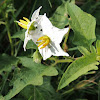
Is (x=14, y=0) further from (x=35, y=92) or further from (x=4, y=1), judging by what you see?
(x=35, y=92)

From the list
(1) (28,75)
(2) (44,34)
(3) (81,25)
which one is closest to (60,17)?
(3) (81,25)

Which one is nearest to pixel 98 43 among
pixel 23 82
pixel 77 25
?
pixel 77 25

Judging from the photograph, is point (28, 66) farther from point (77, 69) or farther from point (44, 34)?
point (77, 69)

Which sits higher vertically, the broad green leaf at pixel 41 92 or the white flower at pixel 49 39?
the white flower at pixel 49 39

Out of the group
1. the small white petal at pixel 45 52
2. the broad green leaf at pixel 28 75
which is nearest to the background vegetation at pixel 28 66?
the broad green leaf at pixel 28 75

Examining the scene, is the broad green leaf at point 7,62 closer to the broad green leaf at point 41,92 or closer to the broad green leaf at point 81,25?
the broad green leaf at point 41,92

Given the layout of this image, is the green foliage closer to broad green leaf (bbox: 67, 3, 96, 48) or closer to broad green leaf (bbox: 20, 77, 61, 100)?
broad green leaf (bbox: 67, 3, 96, 48)
